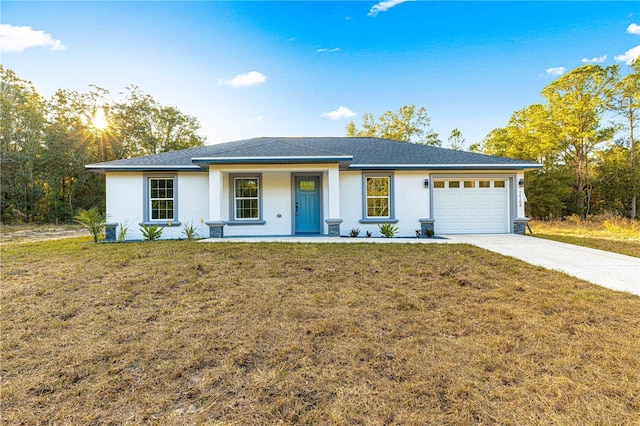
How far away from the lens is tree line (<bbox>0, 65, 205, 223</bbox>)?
16.3 meters

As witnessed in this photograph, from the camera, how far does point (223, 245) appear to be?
734cm

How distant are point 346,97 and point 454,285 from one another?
51.9ft

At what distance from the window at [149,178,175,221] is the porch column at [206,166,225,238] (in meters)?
1.82

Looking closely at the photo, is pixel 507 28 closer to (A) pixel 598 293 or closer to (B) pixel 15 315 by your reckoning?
(A) pixel 598 293

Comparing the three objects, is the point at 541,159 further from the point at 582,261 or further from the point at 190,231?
the point at 190,231

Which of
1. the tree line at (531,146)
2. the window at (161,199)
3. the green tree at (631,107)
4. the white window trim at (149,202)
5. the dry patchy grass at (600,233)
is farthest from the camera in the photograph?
the tree line at (531,146)

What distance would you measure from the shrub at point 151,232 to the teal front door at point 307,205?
475 centimetres

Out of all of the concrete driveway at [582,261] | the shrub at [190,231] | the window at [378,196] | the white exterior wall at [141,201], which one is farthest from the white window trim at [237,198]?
the concrete driveway at [582,261]

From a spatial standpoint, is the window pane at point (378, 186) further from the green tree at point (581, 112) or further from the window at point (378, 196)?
the green tree at point (581, 112)

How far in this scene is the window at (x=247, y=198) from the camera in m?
9.88

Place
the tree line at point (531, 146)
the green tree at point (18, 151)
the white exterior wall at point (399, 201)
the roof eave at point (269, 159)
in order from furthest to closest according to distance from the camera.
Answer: the green tree at point (18, 151) → the tree line at point (531, 146) → the white exterior wall at point (399, 201) → the roof eave at point (269, 159)

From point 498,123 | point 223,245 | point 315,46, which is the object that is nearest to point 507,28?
point 315,46

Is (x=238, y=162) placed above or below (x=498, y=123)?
below

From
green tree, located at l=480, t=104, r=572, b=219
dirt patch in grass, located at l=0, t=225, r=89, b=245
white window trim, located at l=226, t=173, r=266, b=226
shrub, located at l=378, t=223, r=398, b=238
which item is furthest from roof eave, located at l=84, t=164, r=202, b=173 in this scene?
green tree, located at l=480, t=104, r=572, b=219
